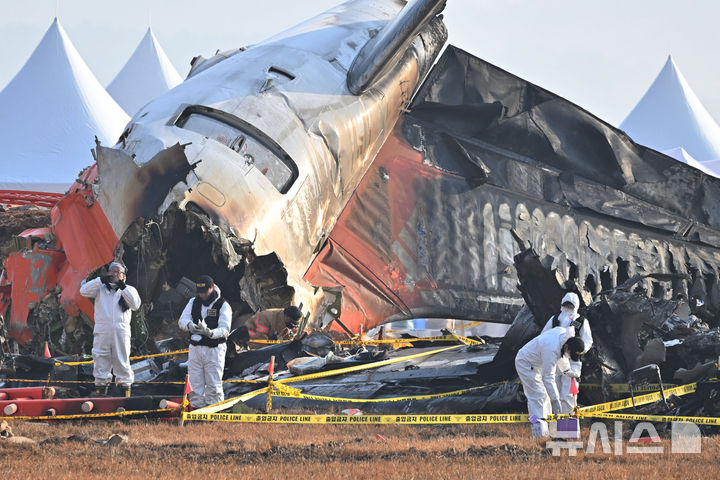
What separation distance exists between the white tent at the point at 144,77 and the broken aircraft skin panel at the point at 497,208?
24.3 meters

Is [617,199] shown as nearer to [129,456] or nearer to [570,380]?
[570,380]

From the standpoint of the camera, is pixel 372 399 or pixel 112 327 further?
pixel 112 327

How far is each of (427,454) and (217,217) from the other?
6931 millimetres

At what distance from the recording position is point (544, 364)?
9.52m

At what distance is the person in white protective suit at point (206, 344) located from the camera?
1063cm

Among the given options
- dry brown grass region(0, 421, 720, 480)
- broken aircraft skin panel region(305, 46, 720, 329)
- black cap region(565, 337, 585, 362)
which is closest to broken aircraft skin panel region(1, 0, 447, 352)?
broken aircraft skin panel region(305, 46, 720, 329)

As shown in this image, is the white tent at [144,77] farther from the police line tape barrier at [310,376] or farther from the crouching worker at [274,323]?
the police line tape barrier at [310,376]

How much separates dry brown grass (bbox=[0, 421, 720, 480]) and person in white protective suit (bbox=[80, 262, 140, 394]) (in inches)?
82.7

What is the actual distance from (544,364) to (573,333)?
49 centimetres

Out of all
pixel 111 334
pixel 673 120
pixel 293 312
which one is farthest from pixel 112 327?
pixel 673 120

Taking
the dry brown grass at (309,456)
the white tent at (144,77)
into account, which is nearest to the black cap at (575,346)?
the dry brown grass at (309,456)

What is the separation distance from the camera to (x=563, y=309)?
10.5 meters

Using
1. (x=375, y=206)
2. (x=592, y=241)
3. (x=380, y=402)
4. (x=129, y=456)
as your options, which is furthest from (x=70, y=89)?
(x=129, y=456)

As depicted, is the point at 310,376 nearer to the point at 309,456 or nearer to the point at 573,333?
the point at 573,333
